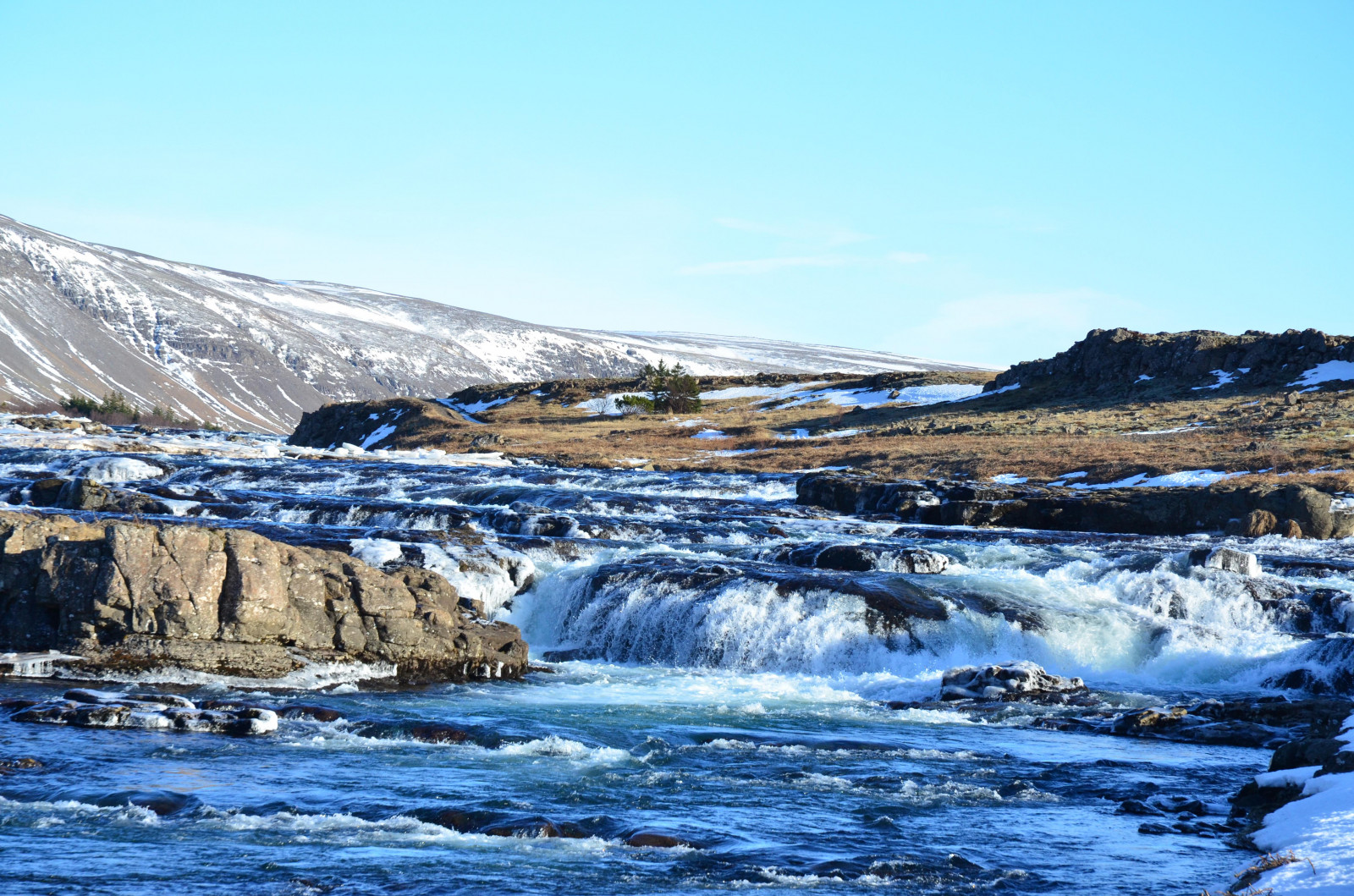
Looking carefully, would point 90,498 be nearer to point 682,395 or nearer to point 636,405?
point 636,405

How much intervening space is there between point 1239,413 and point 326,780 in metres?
65.6

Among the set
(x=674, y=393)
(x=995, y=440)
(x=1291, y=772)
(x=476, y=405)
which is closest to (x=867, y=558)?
(x=1291, y=772)

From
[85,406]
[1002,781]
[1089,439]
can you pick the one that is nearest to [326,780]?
[1002,781]

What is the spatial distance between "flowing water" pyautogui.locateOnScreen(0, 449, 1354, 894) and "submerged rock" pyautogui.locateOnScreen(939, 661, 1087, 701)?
24.1 inches

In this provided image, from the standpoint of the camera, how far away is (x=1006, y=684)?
23.3 meters

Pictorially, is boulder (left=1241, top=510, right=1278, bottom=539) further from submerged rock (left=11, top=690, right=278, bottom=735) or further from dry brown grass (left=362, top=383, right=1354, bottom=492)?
submerged rock (left=11, top=690, right=278, bottom=735)

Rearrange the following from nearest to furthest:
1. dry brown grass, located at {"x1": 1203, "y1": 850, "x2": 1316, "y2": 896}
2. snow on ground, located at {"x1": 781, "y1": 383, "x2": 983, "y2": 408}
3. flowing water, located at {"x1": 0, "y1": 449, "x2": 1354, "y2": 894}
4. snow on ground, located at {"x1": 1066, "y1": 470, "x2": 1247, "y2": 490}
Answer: dry brown grass, located at {"x1": 1203, "y1": 850, "x2": 1316, "y2": 896}, flowing water, located at {"x1": 0, "y1": 449, "x2": 1354, "y2": 894}, snow on ground, located at {"x1": 1066, "y1": 470, "x2": 1247, "y2": 490}, snow on ground, located at {"x1": 781, "y1": 383, "x2": 983, "y2": 408}

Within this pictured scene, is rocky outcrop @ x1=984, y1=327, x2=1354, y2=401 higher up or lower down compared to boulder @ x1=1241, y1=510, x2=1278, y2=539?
higher up

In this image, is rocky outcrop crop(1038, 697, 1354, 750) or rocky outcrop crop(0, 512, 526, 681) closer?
rocky outcrop crop(1038, 697, 1354, 750)

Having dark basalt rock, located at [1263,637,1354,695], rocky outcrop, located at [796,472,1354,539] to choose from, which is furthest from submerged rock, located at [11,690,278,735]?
rocky outcrop, located at [796,472,1354,539]

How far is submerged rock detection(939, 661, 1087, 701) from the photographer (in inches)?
902

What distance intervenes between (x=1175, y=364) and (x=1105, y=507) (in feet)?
160

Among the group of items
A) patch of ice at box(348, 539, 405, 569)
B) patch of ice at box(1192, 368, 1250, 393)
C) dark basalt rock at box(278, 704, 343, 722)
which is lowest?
dark basalt rock at box(278, 704, 343, 722)

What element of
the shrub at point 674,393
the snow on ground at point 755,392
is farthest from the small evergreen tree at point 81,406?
the snow on ground at point 755,392
